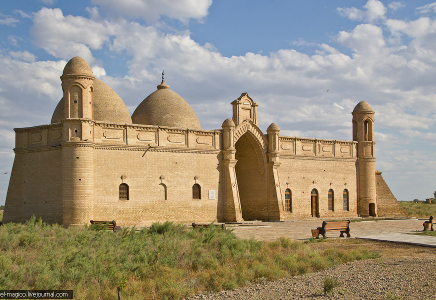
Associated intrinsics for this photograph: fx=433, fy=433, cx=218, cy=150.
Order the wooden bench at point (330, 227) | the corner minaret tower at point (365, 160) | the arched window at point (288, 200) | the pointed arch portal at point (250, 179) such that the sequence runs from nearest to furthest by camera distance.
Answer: the wooden bench at point (330, 227), the pointed arch portal at point (250, 179), the arched window at point (288, 200), the corner minaret tower at point (365, 160)

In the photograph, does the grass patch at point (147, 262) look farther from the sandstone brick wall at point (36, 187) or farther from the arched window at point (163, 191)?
the arched window at point (163, 191)

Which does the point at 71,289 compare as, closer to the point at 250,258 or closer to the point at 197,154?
the point at 250,258

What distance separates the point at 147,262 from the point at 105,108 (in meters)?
16.4

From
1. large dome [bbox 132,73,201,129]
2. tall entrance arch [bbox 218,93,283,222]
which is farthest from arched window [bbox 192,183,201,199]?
large dome [bbox 132,73,201,129]

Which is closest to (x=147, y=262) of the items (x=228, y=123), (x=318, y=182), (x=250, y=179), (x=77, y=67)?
(x=77, y=67)

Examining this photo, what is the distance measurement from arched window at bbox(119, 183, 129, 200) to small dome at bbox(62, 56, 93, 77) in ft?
21.7

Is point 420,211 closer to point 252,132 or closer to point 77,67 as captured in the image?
point 252,132

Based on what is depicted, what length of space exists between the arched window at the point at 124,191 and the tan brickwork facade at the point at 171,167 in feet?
0.19

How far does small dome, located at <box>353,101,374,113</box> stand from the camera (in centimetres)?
3750

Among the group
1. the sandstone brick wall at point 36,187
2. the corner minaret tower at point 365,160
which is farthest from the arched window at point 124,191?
the corner minaret tower at point 365,160

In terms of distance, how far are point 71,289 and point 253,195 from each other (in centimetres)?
2303

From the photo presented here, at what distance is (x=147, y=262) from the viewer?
12.8 m

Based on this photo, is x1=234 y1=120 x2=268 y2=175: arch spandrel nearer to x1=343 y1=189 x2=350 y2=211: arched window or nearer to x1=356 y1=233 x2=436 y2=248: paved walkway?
x1=343 y1=189 x2=350 y2=211: arched window

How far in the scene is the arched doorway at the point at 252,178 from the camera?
32.1 m
